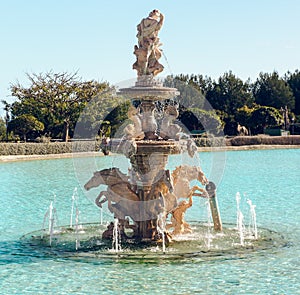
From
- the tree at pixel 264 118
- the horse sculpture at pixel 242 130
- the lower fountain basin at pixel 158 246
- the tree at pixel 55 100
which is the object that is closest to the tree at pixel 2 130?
the tree at pixel 55 100

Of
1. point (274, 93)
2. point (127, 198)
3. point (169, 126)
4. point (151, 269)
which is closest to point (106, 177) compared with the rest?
point (127, 198)

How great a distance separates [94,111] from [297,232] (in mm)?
25588

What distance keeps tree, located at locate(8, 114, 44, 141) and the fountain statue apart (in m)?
27.8

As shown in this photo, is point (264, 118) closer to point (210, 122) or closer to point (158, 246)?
point (210, 122)

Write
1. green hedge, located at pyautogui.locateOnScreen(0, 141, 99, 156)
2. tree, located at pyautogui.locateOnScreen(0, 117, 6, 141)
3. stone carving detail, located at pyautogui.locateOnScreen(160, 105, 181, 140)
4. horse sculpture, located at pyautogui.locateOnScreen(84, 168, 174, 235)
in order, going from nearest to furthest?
horse sculpture, located at pyautogui.locateOnScreen(84, 168, 174, 235) → stone carving detail, located at pyautogui.locateOnScreen(160, 105, 181, 140) → green hedge, located at pyautogui.locateOnScreen(0, 141, 99, 156) → tree, located at pyautogui.locateOnScreen(0, 117, 6, 141)

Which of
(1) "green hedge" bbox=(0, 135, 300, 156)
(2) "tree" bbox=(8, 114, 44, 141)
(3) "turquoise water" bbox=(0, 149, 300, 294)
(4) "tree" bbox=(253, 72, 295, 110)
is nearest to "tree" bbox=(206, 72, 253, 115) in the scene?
(4) "tree" bbox=(253, 72, 295, 110)

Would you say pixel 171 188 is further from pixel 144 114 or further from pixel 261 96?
pixel 261 96

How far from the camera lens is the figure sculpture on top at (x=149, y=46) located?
34.6ft

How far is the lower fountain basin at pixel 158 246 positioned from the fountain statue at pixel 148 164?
0.35 m

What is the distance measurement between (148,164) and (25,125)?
92.8 ft

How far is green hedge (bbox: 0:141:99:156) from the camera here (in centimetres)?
3159

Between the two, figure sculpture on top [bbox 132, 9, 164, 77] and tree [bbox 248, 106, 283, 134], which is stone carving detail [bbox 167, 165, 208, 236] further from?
tree [bbox 248, 106, 283, 134]

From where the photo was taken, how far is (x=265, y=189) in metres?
18.0

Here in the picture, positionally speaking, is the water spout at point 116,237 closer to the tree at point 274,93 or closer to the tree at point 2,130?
the tree at point 2,130
